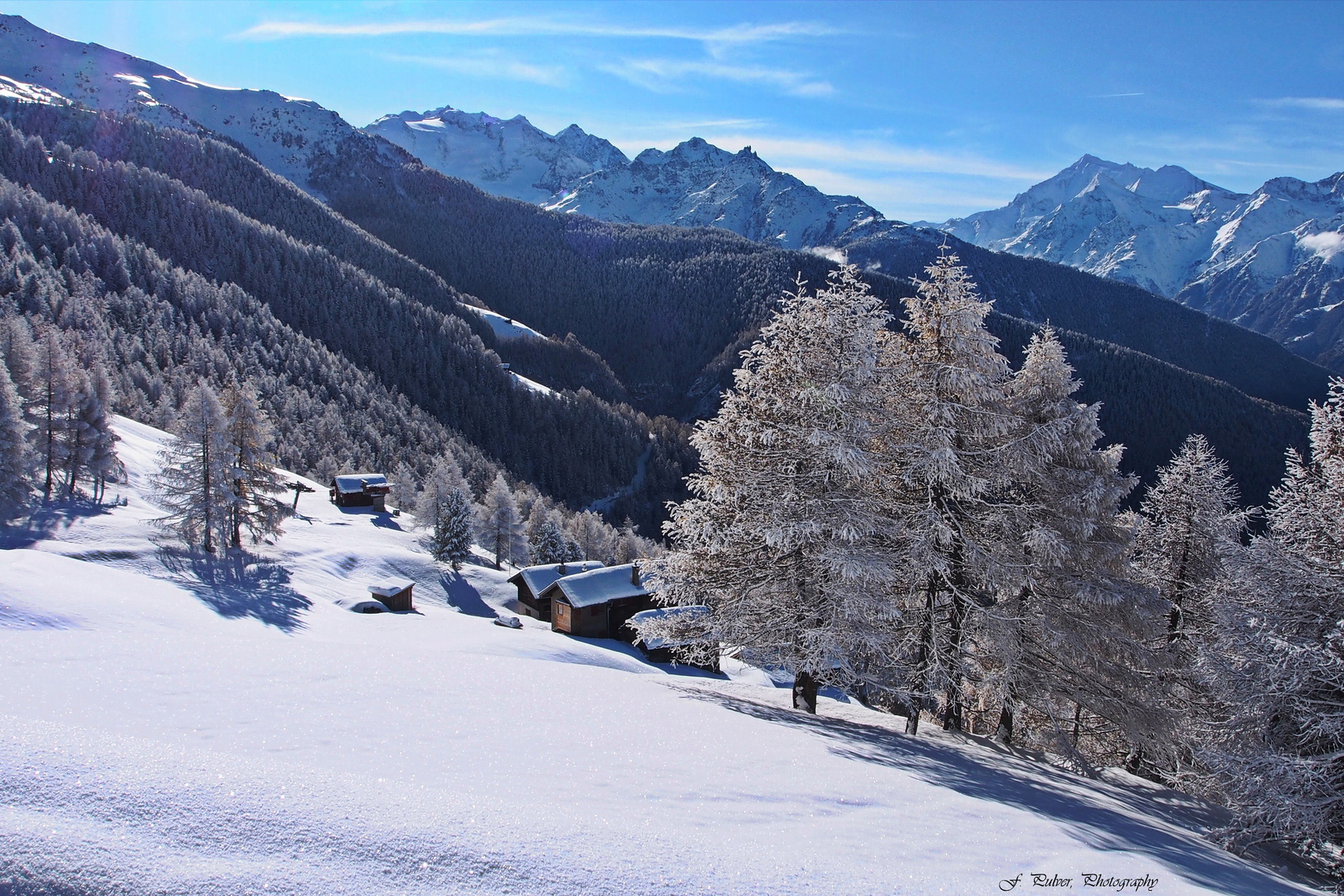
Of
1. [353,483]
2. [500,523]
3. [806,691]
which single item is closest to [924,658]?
[806,691]

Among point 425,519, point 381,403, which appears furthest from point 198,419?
point 381,403

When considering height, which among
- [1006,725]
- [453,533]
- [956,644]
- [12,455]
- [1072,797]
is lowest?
[453,533]

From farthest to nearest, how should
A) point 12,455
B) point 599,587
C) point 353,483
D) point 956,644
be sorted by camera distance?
1. point 353,483
2. point 599,587
3. point 12,455
4. point 956,644

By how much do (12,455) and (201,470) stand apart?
29.1 ft

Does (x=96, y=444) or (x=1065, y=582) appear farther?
(x=96, y=444)

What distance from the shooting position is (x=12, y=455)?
32719 millimetres

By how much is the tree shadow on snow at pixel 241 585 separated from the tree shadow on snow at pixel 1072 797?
19.9m

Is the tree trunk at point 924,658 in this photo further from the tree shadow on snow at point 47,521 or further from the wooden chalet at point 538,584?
the tree shadow on snow at point 47,521

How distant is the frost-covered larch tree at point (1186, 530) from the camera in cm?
1717

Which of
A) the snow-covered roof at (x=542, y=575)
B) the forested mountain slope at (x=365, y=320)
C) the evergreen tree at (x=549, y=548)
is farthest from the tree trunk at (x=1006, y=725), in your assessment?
the forested mountain slope at (x=365, y=320)

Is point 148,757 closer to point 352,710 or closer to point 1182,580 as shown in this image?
point 352,710

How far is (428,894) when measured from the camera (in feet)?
11.8

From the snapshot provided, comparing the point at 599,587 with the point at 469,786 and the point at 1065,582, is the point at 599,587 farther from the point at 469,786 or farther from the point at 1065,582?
the point at 469,786

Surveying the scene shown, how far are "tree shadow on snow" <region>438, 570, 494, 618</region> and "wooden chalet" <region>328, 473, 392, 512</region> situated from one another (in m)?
23.9
